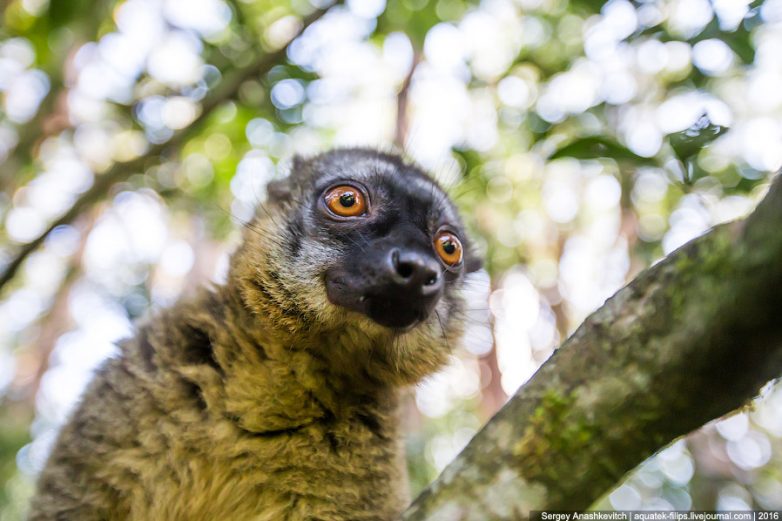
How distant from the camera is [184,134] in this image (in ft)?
18.1

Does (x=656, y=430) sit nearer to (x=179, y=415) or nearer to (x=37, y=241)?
(x=179, y=415)

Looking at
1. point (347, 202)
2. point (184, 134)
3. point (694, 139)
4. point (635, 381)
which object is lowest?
point (184, 134)

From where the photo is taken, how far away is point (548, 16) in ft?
20.7

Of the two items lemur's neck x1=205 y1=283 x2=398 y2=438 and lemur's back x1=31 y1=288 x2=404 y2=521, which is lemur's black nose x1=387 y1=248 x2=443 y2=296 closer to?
lemur's neck x1=205 y1=283 x2=398 y2=438

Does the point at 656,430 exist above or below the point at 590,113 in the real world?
above

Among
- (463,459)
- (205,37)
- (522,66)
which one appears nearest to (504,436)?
(463,459)

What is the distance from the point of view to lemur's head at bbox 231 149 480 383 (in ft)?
11.5

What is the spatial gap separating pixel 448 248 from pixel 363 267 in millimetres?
817

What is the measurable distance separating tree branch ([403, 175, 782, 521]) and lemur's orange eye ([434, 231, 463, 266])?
6.24 ft

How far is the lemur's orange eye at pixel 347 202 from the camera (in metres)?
3.99

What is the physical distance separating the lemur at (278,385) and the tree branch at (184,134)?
5.53 feet

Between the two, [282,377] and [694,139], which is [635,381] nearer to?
[694,139]

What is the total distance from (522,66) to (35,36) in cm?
324

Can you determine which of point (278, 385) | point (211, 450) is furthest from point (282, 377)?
point (211, 450)
